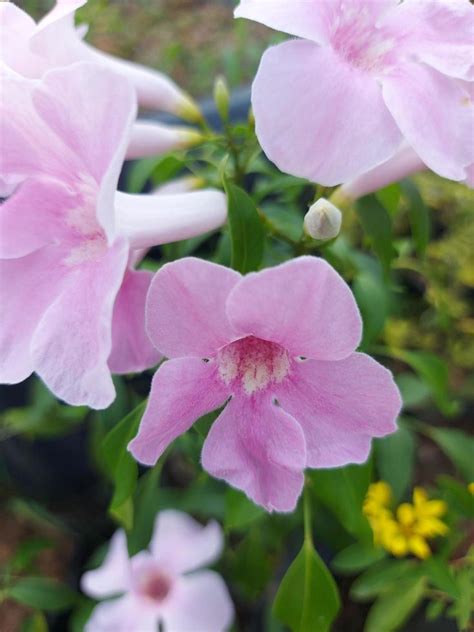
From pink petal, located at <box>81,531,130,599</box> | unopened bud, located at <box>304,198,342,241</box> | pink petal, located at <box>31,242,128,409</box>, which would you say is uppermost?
unopened bud, located at <box>304,198,342,241</box>

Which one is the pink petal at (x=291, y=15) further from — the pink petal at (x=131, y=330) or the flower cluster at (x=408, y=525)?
the flower cluster at (x=408, y=525)

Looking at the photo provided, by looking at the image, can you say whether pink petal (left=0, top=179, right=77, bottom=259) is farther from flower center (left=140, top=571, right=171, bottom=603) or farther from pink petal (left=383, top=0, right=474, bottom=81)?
flower center (left=140, top=571, right=171, bottom=603)

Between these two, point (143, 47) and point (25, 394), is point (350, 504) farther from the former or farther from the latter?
point (143, 47)

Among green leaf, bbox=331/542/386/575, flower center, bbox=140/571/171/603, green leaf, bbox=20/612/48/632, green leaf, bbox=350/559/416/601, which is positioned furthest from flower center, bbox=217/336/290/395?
green leaf, bbox=20/612/48/632

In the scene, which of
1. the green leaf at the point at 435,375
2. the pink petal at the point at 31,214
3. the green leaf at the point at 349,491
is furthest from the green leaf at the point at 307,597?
the pink petal at the point at 31,214

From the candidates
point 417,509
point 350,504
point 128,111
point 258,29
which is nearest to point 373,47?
point 128,111
